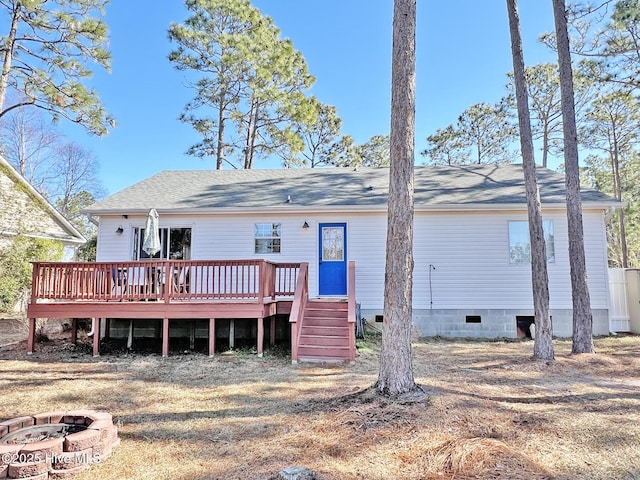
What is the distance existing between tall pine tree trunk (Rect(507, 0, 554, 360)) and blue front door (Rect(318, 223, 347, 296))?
4469 mm

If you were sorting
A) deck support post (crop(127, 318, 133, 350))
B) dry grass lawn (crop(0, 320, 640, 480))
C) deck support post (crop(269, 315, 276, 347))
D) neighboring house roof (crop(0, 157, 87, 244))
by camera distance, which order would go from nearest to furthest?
dry grass lawn (crop(0, 320, 640, 480))
deck support post (crop(127, 318, 133, 350))
deck support post (crop(269, 315, 276, 347))
neighboring house roof (crop(0, 157, 87, 244))

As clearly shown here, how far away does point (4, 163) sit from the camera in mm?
14203

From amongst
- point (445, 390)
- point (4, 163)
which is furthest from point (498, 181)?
point (4, 163)

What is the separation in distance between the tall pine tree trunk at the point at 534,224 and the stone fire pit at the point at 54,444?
6.73 m

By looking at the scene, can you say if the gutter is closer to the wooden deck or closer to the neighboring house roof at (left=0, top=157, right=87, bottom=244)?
the wooden deck

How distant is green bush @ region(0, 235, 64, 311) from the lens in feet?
35.2

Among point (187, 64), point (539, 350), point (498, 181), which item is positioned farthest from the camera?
point (187, 64)

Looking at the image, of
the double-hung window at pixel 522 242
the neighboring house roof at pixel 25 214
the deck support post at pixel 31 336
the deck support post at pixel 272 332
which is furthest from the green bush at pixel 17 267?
the double-hung window at pixel 522 242

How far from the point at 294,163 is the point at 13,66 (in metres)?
13.1

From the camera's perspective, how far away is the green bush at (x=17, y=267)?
10728 millimetres

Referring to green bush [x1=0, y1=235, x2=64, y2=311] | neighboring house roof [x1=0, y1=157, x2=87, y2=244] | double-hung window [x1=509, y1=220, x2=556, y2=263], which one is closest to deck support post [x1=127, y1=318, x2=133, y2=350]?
green bush [x1=0, y1=235, x2=64, y2=311]

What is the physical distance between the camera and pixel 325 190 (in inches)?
450

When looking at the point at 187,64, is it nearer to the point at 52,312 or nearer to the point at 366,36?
the point at 366,36

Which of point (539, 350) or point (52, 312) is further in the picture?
point (52, 312)
